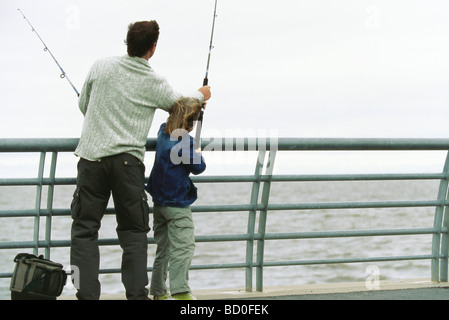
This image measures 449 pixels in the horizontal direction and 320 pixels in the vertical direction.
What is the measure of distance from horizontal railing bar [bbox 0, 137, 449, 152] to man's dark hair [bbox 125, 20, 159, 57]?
63cm

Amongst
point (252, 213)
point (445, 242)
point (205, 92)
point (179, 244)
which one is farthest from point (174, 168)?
point (445, 242)

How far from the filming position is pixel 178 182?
4.86m

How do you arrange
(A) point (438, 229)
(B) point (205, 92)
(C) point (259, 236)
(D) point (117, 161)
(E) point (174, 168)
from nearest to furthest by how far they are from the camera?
1. (D) point (117, 161)
2. (E) point (174, 168)
3. (B) point (205, 92)
4. (C) point (259, 236)
5. (A) point (438, 229)

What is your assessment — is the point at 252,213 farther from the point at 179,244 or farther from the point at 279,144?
the point at 179,244

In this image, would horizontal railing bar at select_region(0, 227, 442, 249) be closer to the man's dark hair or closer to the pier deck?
the pier deck

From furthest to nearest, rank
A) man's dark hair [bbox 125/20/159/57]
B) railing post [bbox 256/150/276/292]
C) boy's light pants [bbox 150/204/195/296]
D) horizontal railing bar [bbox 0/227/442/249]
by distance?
railing post [bbox 256/150/276/292] < horizontal railing bar [bbox 0/227/442/249] < boy's light pants [bbox 150/204/195/296] < man's dark hair [bbox 125/20/159/57]

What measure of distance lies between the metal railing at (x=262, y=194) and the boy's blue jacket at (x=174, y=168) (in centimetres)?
19

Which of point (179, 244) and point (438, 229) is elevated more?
point (438, 229)

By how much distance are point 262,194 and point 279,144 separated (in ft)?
1.51

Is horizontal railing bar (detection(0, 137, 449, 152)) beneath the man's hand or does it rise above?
beneath

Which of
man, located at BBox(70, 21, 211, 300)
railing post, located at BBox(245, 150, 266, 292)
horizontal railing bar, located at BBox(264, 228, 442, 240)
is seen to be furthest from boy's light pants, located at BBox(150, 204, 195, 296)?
horizontal railing bar, located at BBox(264, 228, 442, 240)

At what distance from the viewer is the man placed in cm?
462

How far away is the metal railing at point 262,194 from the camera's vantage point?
195 inches
